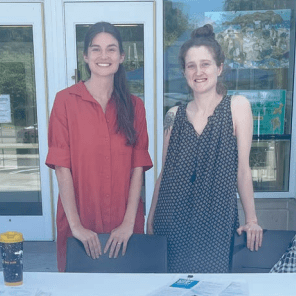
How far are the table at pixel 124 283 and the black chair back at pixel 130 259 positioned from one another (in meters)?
0.18

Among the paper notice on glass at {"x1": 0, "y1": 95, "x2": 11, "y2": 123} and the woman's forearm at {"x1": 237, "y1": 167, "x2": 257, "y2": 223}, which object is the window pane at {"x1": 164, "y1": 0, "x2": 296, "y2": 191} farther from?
the woman's forearm at {"x1": 237, "y1": 167, "x2": 257, "y2": 223}

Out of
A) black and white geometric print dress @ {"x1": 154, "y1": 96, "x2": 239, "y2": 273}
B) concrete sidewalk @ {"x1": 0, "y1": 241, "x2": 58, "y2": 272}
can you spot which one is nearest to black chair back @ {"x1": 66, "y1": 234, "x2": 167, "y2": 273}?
black and white geometric print dress @ {"x1": 154, "y1": 96, "x2": 239, "y2": 273}

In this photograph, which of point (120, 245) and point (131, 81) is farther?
point (131, 81)

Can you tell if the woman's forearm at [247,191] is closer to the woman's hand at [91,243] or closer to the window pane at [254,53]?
the woman's hand at [91,243]

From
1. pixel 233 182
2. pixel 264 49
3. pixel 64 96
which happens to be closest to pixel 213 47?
pixel 233 182

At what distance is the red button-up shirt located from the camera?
2021 mm

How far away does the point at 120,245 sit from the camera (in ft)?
6.04

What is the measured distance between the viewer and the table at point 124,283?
4.78 ft

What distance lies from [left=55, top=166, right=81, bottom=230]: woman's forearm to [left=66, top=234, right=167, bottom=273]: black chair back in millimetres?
200

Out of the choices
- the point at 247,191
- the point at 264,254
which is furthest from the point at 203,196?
the point at 264,254

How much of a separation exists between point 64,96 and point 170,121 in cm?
57

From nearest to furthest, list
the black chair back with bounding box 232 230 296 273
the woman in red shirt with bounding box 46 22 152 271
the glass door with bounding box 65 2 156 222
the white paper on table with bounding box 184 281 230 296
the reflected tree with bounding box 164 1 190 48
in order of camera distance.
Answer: the white paper on table with bounding box 184 281 230 296
the black chair back with bounding box 232 230 296 273
the woman in red shirt with bounding box 46 22 152 271
the glass door with bounding box 65 2 156 222
the reflected tree with bounding box 164 1 190 48

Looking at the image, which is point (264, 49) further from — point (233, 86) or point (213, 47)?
point (213, 47)

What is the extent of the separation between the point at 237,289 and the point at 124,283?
428mm
